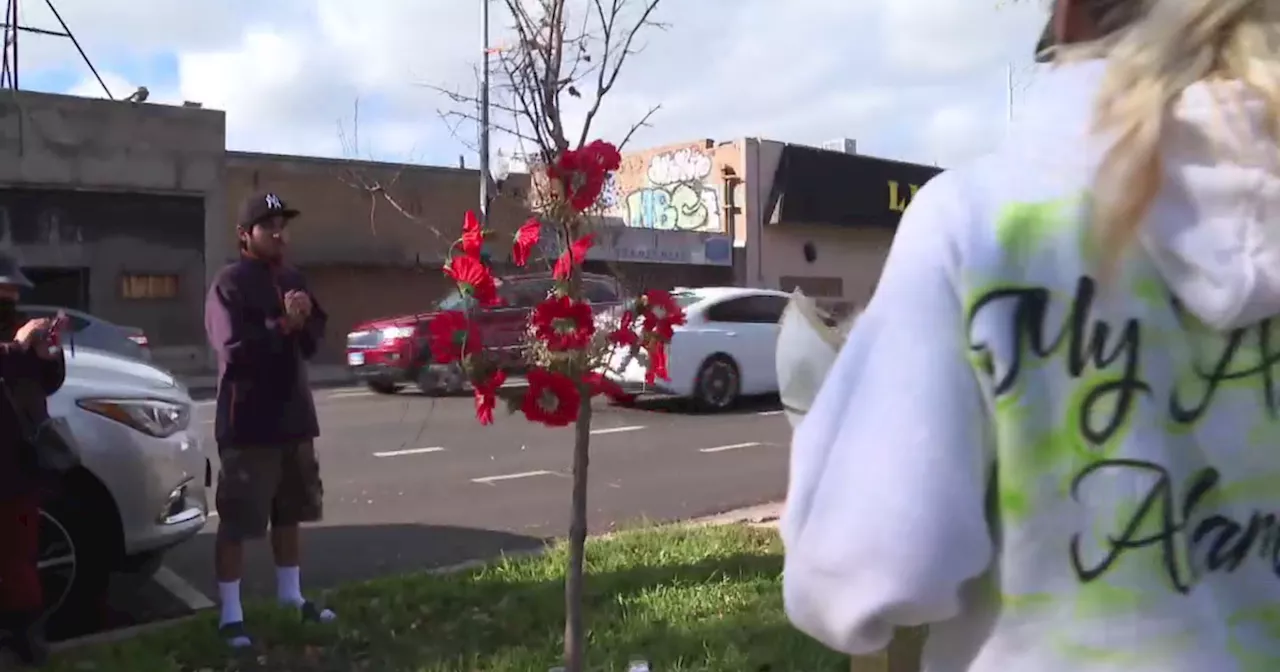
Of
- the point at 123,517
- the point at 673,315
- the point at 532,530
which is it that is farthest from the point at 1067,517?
the point at 532,530

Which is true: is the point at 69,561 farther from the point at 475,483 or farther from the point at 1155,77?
the point at 1155,77

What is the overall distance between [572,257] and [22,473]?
237 centimetres

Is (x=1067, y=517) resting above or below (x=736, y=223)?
below

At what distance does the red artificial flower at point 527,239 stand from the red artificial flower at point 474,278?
115 millimetres

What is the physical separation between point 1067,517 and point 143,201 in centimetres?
2228

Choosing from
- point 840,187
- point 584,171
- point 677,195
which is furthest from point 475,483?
point 840,187

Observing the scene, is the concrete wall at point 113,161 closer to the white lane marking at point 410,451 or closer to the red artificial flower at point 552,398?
the white lane marking at point 410,451

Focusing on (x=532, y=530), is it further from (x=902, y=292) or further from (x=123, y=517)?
(x=902, y=292)

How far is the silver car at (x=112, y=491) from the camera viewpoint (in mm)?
5000

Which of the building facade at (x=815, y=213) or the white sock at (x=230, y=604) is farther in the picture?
the building facade at (x=815, y=213)

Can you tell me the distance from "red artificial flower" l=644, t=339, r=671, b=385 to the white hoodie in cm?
258

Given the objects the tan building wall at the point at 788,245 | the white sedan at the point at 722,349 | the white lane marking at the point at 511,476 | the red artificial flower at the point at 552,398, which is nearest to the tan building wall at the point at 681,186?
the tan building wall at the point at 788,245

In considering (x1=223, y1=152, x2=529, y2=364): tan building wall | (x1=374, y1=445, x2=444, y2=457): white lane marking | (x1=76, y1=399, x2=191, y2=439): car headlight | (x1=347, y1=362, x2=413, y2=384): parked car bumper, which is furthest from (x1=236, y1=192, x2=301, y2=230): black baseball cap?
(x1=223, y1=152, x2=529, y2=364): tan building wall

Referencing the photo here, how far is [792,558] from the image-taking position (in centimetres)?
127
